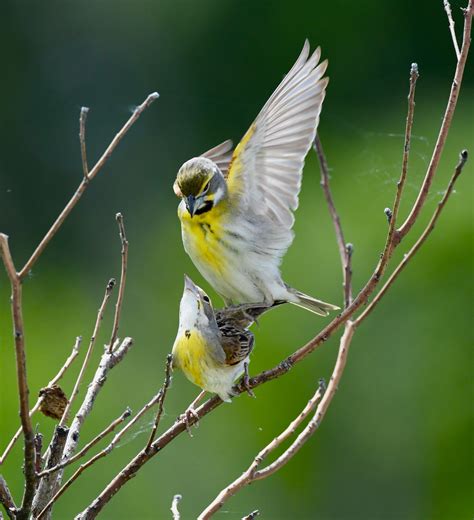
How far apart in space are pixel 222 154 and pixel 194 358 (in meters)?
0.81

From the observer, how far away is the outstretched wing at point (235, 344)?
1.80 metres

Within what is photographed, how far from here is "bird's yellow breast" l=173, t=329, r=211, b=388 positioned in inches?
68.9

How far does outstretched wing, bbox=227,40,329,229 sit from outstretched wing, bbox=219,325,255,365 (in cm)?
36

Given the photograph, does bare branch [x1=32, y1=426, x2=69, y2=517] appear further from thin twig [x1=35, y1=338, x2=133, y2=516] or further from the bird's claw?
the bird's claw

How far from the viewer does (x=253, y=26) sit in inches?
276

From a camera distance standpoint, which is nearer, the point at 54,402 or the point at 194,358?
the point at 54,402

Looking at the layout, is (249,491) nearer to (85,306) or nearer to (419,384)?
(419,384)

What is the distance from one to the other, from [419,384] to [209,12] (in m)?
3.72

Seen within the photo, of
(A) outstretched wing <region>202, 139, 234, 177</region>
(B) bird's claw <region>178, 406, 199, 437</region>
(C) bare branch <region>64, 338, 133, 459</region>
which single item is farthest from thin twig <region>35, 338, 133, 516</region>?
(A) outstretched wing <region>202, 139, 234, 177</region>

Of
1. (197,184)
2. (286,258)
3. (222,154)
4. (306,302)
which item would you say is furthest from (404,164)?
(286,258)

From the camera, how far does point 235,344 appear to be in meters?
1.83

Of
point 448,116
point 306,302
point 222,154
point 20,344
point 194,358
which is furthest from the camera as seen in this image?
point 222,154

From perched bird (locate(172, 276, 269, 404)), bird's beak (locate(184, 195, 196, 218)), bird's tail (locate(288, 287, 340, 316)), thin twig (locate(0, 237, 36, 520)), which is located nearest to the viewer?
thin twig (locate(0, 237, 36, 520))

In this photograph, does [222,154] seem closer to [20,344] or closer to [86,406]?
[86,406]
